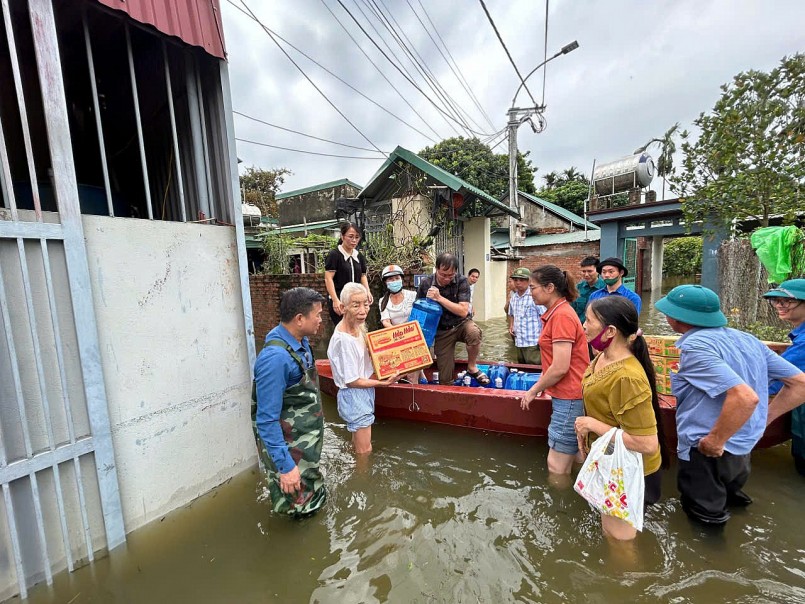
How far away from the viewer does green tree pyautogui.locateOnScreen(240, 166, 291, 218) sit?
20.5 meters

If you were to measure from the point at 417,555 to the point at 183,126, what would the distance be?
398 centimetres

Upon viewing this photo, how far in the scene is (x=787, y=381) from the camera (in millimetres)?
2285

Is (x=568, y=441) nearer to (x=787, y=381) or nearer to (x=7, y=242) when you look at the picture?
(x=787, y=381)

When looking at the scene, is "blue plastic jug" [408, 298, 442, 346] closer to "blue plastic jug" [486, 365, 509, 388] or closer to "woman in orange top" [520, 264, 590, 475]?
"blue plastic jug" [486, 365, 509, 388]

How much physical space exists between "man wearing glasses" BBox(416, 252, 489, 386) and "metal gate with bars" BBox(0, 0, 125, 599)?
3.07 metres

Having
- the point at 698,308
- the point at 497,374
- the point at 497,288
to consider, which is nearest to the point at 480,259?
the point at 497,288

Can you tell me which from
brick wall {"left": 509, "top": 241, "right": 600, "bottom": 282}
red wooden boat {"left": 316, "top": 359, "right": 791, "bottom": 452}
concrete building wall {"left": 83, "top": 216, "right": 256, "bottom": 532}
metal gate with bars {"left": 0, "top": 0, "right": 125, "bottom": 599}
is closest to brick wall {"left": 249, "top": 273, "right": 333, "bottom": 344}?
red wooden boat {"left": 316, "top": 359, "right": 791, "bottom": 452}

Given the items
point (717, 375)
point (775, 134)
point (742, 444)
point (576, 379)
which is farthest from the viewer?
point (775, 134)

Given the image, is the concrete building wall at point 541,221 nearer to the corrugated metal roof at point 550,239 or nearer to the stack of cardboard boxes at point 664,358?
the corrugated metal roof at point 550,239

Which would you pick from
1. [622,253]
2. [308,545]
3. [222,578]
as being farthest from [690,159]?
[222,578]

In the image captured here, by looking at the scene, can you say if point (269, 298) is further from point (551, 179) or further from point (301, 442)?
point (551, 179)

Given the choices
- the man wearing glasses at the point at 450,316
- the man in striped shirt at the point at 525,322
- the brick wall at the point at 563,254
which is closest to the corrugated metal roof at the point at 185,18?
the man wearing glasses at the point at 450,316

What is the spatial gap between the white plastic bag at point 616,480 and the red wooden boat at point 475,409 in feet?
5.18

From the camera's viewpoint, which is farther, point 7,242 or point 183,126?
point 183,126
